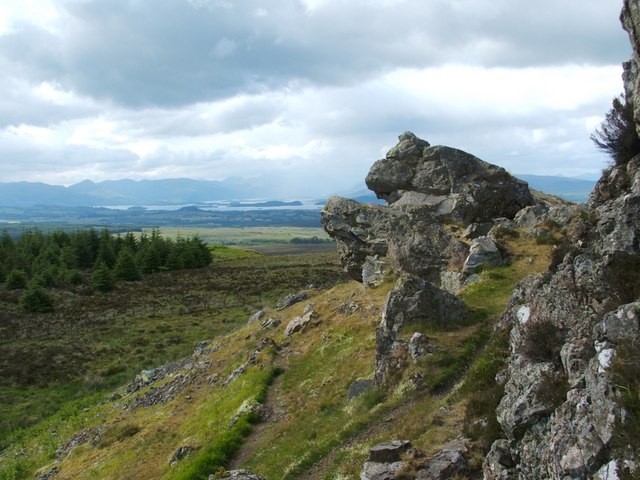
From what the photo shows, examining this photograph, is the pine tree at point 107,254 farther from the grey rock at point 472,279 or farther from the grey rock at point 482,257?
the grey rock at point 472,279

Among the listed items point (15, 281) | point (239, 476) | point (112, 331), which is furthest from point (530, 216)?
point (15, 281)

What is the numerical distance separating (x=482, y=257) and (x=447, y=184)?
33.8 feet

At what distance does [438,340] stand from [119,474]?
14.8 metres

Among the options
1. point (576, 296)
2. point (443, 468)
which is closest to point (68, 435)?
point (443, 468)

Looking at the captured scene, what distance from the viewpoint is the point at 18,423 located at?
35844 mm

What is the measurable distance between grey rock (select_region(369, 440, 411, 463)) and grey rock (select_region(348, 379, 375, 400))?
6607mm

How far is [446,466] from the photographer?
12422mm

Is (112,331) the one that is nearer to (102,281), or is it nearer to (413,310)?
(102,281)

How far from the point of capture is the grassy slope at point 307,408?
16.5 m

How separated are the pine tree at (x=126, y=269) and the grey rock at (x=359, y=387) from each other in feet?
250

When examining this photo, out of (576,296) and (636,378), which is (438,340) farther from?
(636,378)

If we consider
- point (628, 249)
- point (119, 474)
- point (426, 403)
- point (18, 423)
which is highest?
point (628, 249)

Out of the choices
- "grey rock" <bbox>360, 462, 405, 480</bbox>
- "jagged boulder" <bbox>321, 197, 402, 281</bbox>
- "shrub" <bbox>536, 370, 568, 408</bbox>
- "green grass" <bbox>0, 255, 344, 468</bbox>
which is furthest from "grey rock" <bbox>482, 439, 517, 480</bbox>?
"green grass" <bbox>0, 255, 344, 468</bbox>

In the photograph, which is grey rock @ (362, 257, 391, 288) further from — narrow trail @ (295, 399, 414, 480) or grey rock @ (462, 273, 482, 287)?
narrow trail @ (295, 399, 414, 480)
